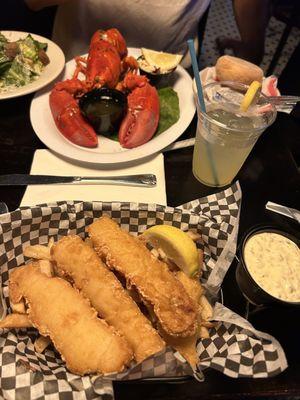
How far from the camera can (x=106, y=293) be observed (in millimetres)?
1102

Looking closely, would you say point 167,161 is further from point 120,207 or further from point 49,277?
point 49,277

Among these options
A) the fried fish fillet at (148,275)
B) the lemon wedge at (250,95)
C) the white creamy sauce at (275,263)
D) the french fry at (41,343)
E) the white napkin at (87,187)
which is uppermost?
the lemon wedge at (250,95)

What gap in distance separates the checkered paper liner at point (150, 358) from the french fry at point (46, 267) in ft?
0.39

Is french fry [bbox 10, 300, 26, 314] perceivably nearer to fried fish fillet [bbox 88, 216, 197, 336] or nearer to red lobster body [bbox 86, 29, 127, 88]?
fried fish fillet [bbox 88, 216, 197, 336]

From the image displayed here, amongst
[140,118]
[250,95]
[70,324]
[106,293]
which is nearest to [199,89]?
[250,95]

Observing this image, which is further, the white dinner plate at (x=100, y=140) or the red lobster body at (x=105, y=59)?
the red lobster body at (x=105, y=59)

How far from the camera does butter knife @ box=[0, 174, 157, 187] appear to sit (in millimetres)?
1556

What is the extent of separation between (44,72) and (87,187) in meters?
0.90

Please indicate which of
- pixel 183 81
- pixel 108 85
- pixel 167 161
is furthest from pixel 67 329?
pixel 183 81

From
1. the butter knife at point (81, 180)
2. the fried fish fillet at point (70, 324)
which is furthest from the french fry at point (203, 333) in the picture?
the butter knife at point (81, 180)

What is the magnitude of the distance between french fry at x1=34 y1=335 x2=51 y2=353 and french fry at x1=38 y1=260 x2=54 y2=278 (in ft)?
0.62

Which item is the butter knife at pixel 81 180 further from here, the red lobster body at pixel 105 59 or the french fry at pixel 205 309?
the red lobster body at pixel 105 59

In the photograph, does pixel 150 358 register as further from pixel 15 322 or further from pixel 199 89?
pixel 199 89

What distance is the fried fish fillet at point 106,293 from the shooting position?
1.03 meters
